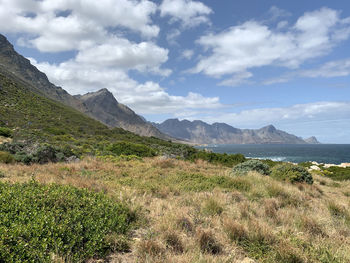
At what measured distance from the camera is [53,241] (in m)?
2.96

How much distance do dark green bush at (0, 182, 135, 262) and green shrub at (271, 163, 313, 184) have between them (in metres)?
10.0

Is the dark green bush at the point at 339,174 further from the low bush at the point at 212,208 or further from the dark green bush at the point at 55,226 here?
the dark green bush at the point at 55,226

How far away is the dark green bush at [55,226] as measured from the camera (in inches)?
110

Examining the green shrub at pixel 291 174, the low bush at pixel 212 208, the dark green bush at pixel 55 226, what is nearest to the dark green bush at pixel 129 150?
the green shrub at pixel 291 174

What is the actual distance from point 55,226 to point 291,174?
Answer: 12.2m

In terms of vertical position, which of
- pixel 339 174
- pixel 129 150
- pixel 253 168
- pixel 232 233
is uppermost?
pixel 253 168

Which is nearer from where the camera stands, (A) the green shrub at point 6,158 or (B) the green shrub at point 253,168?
(A) the green shrub at point 6,158

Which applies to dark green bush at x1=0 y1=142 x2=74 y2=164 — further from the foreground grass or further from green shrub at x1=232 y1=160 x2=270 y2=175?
green shrub at x1=232 y1=160 x2=270 y2=175

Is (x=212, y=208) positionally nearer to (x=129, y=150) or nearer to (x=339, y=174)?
(x=129, y=150)

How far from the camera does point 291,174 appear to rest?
38.2 ft

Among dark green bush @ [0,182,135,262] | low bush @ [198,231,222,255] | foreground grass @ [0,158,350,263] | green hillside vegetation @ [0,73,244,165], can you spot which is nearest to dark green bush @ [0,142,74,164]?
green hillside vegetation @ [0,73,244,165]

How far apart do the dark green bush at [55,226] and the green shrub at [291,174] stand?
1005 centimetres

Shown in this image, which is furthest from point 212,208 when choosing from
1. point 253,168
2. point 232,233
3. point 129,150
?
point 129,150

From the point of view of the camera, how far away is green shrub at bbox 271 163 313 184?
11459 mm
